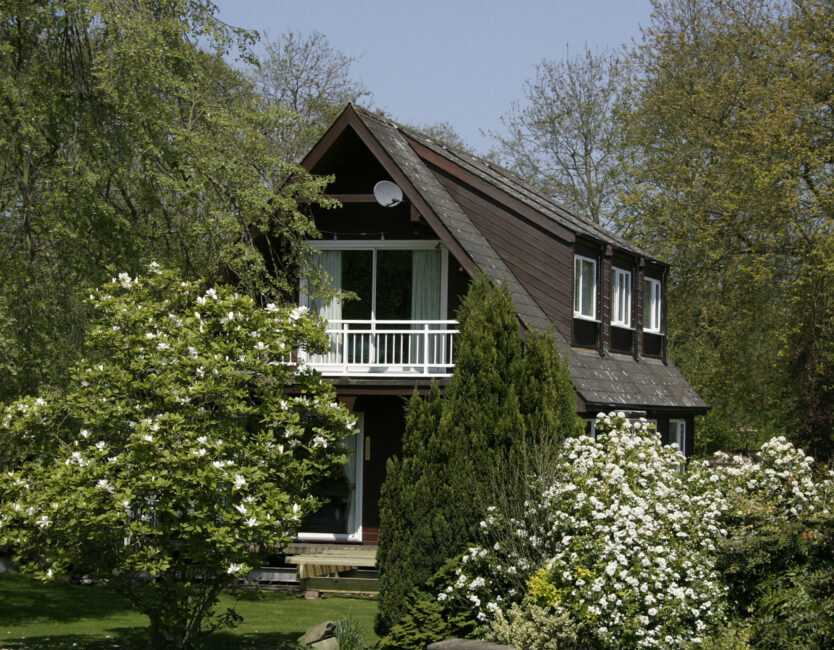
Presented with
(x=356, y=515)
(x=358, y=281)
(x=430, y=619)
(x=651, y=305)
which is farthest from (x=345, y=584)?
(x=651, y=305)

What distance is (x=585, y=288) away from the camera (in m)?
22.1

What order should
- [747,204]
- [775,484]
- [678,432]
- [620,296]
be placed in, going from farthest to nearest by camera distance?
[747,204] → [678,432] → [620,296] → [775,484]

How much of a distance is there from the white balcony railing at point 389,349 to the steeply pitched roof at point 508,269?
141 centimetres

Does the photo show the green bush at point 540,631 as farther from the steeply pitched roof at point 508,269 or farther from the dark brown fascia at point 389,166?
the dark brown fascia at point 389,166

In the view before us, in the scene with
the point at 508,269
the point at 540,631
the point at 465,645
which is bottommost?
the point at 465,645

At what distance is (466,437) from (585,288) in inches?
349

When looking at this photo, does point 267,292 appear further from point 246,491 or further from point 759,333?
point 759,333

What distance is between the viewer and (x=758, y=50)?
1300 inches

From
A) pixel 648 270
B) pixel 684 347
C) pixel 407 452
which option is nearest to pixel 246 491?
pixel 407 452

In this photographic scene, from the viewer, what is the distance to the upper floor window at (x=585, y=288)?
2147cm

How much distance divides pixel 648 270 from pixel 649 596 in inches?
584

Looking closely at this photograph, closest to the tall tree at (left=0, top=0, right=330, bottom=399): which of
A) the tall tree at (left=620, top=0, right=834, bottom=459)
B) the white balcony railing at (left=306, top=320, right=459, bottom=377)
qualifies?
the white balcony railing at (left=306, top=320, right=459, bottom=377)

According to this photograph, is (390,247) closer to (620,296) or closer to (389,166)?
(389,166)

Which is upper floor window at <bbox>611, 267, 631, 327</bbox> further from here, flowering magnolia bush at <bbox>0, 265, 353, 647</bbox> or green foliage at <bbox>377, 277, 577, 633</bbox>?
flowering magnolia bush at <bbox>0, 265, 353, 647</bbox>
